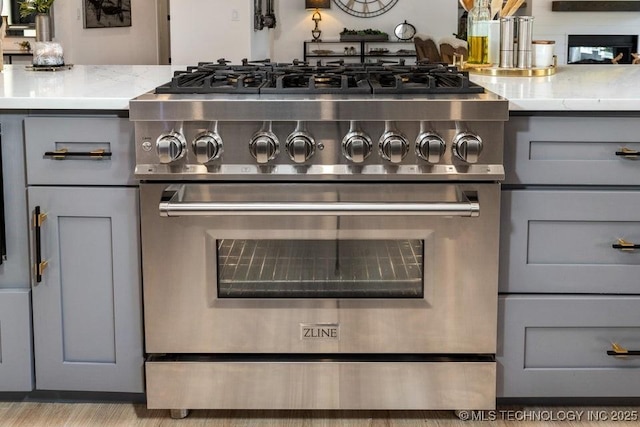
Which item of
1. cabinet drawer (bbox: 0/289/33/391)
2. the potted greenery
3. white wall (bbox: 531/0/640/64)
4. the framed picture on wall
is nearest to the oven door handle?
cabinet drawer (bbox: 0/289/33/391)

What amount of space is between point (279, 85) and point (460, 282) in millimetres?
650

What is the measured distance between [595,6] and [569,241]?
8.19 m

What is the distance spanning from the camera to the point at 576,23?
379 inches

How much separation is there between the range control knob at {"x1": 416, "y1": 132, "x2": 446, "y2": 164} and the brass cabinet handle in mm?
926

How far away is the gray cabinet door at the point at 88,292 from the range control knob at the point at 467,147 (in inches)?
30.8

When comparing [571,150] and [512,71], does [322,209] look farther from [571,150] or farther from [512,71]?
[512,71]

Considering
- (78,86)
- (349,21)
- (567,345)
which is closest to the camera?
(567,345)

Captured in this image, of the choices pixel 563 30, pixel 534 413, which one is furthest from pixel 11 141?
pixel 563 30

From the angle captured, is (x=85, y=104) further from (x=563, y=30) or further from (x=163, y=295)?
(x=563, y=30)

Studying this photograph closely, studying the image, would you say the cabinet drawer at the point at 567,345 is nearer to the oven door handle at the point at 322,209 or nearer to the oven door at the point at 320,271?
the oven door at the point at 320,271

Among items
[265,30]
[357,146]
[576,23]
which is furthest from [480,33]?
[265,30]

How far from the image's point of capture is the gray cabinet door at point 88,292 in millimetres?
2080

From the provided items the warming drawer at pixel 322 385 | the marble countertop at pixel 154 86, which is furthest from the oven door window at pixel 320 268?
the marble countertop at pixel 154 86

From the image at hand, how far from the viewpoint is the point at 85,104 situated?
2.02m
